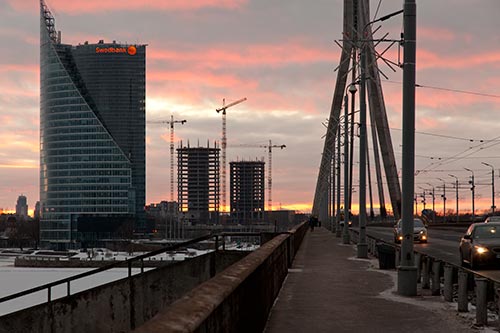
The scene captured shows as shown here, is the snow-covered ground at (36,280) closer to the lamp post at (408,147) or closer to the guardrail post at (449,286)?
the lamp post at (408,147)

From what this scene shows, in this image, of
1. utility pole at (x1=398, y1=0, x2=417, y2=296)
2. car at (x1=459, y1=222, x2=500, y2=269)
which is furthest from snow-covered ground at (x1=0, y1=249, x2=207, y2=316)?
→ utility pole at (x1=398, y1=0, x2=417, y2=296)

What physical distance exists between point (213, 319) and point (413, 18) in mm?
12179

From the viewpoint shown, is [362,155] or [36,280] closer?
[362,155]

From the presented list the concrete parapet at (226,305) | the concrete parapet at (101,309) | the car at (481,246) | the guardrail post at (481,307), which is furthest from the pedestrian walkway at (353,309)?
the concrete parapet at (101,309)

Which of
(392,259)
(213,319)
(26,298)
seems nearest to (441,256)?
(392,259)

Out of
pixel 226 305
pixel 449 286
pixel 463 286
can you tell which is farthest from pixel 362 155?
pixel 226 305

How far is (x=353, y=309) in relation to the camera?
1416cm

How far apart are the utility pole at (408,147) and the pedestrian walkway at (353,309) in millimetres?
467

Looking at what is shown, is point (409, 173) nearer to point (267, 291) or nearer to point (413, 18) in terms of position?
point (413, 18)

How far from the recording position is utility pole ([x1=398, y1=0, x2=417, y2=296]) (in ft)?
54.5

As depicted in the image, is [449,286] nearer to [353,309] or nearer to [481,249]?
[353,309]

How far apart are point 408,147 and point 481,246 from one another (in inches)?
307

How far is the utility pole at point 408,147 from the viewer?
1662 centimetres

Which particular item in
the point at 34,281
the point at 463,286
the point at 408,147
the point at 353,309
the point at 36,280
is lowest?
the point at 36,280
